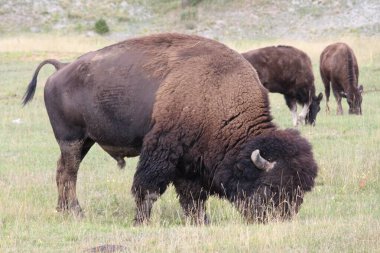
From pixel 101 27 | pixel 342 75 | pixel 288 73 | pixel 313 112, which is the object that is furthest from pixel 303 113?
pixel 101 27

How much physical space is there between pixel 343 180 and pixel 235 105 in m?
2.86

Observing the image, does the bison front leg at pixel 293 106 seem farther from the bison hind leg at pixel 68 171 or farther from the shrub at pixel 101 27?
the shrub at pixel 101 27

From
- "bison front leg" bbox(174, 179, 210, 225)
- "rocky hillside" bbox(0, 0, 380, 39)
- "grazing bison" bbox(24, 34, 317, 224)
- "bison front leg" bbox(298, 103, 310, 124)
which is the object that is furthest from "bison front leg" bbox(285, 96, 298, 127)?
"rocky hillside" bbox(0, 0, 380, 39)

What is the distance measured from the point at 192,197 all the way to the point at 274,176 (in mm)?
1362

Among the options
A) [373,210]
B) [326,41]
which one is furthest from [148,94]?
[326,41]

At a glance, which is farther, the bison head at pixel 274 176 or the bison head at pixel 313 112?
the bison head at pixel 313 112

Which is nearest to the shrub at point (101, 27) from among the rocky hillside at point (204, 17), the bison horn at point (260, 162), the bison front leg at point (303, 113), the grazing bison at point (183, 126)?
the rocky hillside at point (204, 17)

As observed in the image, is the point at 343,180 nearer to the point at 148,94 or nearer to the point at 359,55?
the point at 148,94

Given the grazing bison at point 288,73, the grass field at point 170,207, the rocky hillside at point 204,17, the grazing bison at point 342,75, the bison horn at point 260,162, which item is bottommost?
the rocky hillside at point 204,17

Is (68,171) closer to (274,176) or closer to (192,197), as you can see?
(192,197)

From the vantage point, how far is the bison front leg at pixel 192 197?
399 inches

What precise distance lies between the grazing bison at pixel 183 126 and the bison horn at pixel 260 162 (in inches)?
0.5

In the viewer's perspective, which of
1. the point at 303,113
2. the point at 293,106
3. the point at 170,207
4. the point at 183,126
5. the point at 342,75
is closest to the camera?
the point at 183,126

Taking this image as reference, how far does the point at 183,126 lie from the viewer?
9891 millimetres
